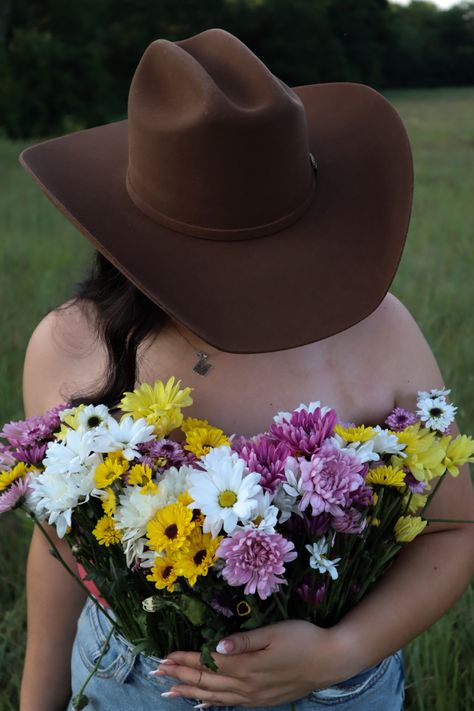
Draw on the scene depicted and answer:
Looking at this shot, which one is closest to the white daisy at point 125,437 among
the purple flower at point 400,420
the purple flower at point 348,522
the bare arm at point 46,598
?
the purple flower at point 348,522

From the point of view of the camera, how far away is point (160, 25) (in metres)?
15.4

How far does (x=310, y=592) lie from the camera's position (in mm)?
883

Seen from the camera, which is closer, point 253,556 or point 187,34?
point 253,556

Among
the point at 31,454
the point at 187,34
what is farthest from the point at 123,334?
the point at 187,34

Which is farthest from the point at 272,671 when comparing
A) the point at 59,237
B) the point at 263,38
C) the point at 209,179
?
the point at 263,38

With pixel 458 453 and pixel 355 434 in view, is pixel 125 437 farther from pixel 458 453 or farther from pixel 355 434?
pixel 458 453

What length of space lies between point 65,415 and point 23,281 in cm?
325

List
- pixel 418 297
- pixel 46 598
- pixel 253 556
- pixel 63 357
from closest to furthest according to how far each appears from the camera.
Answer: pixel 253 556 → pixel 63 357 → pixel 46 598 → pixel 418 297

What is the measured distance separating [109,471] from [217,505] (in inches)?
5.2

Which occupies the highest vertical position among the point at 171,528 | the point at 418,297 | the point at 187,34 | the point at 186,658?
the point at 171,528

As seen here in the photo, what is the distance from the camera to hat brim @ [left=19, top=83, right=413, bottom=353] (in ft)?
3.11

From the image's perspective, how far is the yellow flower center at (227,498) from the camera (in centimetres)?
77

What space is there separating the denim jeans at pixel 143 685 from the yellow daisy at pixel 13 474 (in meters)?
0.34

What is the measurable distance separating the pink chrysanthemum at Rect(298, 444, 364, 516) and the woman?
19cm
